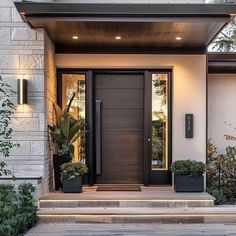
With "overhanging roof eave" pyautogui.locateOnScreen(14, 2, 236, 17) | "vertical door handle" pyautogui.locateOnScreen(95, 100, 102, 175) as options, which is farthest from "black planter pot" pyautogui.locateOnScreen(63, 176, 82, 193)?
"overhanging roof eave" pyautogui.locateOnScreen(14, 2, 236, 17)

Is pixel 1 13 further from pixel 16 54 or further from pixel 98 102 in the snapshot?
pixel 98 102

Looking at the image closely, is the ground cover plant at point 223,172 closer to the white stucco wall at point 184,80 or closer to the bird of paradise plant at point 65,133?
the white stucco wall at point 184,80

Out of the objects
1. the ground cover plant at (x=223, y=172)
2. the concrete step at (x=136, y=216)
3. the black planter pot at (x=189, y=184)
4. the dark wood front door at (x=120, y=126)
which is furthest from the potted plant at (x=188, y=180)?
the dark wood front door at (x=120, y=126)

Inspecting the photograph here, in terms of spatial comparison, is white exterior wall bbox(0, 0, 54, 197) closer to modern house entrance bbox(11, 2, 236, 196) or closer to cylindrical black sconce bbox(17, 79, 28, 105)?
cylindrical black sconce bbox(17, 79, 28, 105)

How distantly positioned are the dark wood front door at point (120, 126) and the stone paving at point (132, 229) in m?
2.42

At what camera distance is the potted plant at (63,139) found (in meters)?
7.54

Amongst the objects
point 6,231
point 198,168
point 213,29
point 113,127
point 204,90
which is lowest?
point 6,231

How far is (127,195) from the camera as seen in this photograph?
716 cm

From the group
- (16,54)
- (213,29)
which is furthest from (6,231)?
(213,29)

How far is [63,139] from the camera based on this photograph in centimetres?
755

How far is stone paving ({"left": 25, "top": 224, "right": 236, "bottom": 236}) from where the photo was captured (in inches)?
222

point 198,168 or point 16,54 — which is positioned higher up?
point 16,54

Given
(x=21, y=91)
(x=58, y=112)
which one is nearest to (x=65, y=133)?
(x=58, y=112)

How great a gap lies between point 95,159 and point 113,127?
28.5 inches
